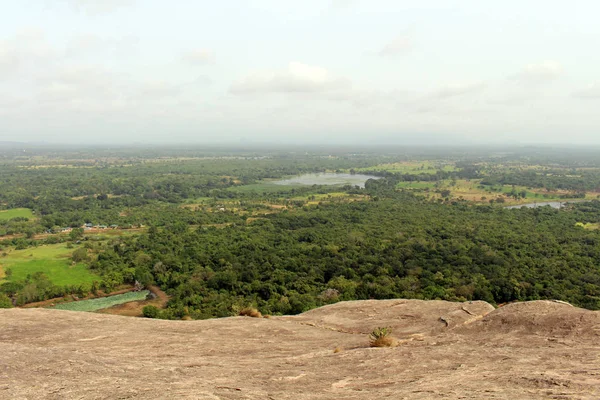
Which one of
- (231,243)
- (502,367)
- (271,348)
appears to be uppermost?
(502,367)

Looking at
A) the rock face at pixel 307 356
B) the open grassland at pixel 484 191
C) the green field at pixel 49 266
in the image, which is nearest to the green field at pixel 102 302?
the green field at pixel 49 266

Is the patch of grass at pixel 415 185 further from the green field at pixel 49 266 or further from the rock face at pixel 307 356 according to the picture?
the rock face at pixel 307 356

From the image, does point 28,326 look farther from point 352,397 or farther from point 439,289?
point 439,289

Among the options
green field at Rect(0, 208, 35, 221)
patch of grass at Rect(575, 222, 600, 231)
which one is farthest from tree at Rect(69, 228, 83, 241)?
patch of grass at Rect(575, 222, 600, 231)

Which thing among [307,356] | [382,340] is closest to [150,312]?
[307,356]

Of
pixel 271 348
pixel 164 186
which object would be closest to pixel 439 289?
pixel 271 348

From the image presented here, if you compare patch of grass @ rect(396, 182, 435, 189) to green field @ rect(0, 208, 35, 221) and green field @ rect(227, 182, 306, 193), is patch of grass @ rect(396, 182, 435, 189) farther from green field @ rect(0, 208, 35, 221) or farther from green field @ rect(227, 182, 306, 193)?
green field @ rect(0, 208, 35, 221)

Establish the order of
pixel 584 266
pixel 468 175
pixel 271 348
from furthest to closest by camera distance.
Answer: pixel 468 175 → pixel 584 266 → pixel 271 348
